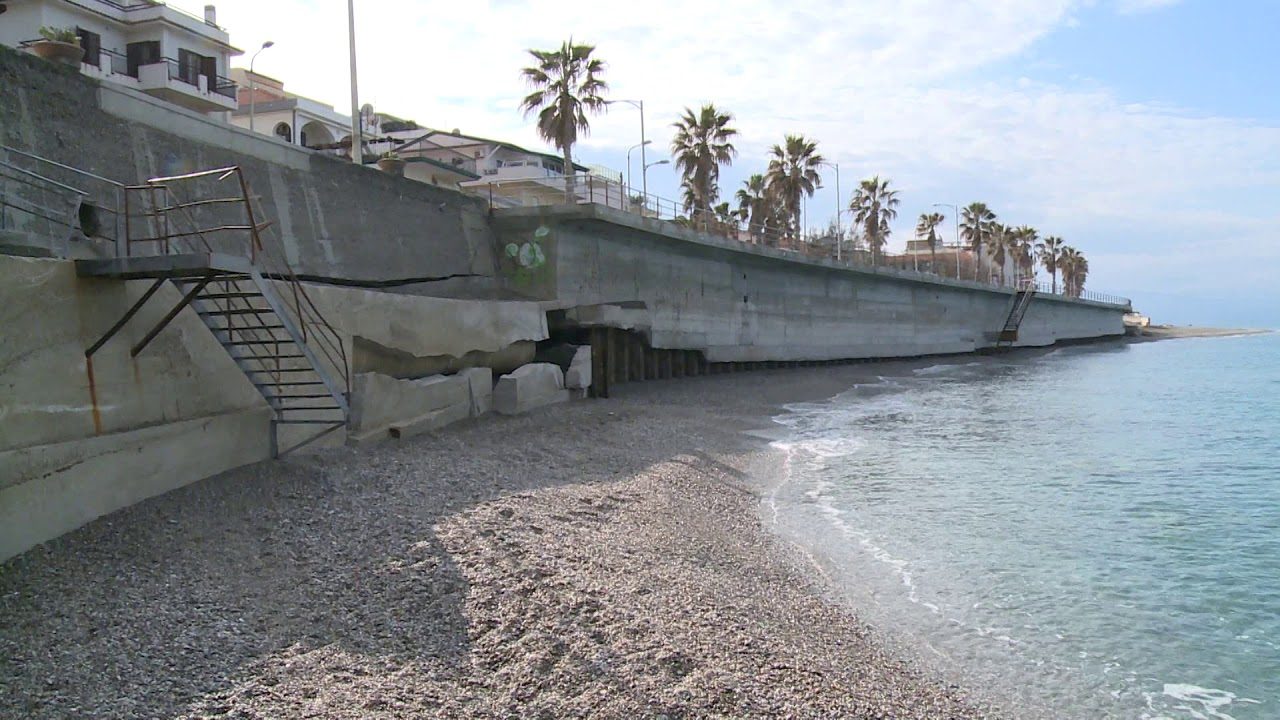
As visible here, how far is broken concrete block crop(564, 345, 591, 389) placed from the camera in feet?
78.9

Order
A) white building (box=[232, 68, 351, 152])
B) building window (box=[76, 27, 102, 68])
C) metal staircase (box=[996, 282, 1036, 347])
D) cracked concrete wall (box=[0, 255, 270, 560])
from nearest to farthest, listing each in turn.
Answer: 1. cracked concrete wall (box=[0, 255, 270, 560])
2. building window (box=[76, 27, 102, 68])
3. white building (box=[232, 68, 351, 152])
4. metal staircase (box=[996, 282, 1036, 347])

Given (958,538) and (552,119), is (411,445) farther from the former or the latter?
(552,119)

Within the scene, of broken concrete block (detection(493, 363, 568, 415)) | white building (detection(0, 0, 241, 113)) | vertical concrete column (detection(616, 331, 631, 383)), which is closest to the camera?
broken concrete block (detection(493, 363, 568, 415))

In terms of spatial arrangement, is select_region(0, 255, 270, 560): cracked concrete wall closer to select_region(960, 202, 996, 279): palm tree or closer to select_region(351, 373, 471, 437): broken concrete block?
→ select_region(351, 373, 471, 437): broken concrete block

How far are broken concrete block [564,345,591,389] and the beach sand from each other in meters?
10.7

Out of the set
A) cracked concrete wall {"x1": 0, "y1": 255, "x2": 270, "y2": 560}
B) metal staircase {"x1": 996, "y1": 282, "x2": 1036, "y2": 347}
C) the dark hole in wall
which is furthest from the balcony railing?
metal staircase {"x1": 996, "y1": 282, "x2": 1036, "y2": 347}

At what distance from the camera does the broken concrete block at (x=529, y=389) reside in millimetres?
19922

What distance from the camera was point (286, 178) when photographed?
18203 mm

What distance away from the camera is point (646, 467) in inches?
661

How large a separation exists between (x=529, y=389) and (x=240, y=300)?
9.57m

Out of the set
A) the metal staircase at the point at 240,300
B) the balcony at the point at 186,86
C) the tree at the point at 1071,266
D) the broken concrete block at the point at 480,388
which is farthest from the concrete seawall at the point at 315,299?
the tree at the point at 1071,266

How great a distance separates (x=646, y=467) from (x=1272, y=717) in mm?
10463

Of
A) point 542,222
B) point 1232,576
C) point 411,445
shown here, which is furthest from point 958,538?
point 542,222

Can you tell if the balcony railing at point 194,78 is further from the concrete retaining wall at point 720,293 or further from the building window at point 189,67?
the concrete retaining wall at point 720,293
